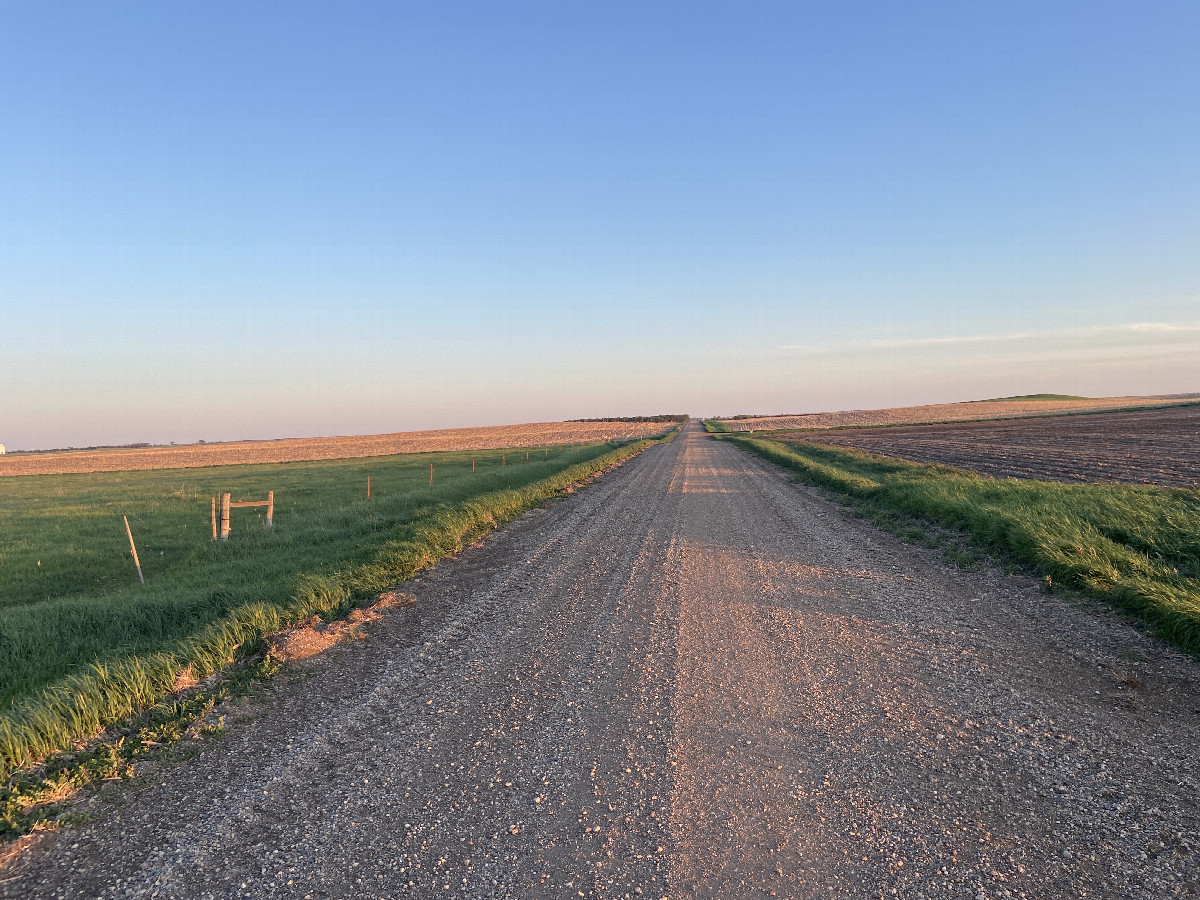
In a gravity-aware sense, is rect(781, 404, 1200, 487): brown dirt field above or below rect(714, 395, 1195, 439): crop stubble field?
below

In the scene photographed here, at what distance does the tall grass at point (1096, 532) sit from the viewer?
6.68 meters

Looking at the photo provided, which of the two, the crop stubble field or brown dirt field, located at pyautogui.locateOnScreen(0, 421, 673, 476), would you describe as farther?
the crop stubble field

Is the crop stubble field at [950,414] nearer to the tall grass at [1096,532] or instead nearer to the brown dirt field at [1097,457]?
the brown dirt field at [1097,457]

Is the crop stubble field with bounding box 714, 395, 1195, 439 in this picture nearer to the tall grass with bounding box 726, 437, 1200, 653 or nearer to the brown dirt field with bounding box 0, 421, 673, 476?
the brown dirt field with bounding box 0, 421, 673, 476

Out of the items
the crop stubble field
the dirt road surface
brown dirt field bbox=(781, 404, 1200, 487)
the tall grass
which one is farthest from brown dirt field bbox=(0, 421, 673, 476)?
the dirt road surface

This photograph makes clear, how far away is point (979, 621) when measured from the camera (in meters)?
6.83

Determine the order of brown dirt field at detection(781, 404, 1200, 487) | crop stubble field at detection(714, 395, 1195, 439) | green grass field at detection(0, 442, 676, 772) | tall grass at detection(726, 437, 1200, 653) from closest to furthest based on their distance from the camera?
1. green grass field at detection(0, 442, 676, 772)
2. tall grass at detection(726, 437, 1200, 653)
3. brown dirt field at detection(781, 404, 1200, 487)
4. crop stubble field at detection(714, 395, 1195, 439)

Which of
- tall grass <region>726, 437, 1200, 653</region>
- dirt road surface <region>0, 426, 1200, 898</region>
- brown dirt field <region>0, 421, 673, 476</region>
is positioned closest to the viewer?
dirt road surface <region>0, 426, 1200, 898</region>

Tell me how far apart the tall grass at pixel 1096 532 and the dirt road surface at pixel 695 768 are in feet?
2.09

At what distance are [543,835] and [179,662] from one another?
4.56 metres

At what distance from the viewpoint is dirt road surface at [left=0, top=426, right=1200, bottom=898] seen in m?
3.03

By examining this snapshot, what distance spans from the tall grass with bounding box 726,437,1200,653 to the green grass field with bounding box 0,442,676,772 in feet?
31.0

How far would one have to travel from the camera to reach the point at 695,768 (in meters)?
3.93

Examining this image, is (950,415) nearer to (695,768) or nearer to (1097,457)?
(1097,457)
